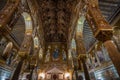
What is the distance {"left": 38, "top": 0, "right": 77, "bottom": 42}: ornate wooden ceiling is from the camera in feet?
32.9

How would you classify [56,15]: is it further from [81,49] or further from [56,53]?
[56,53]

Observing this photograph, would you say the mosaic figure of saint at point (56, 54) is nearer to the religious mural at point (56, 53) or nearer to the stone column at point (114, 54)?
the religious mural at point (56, 53)

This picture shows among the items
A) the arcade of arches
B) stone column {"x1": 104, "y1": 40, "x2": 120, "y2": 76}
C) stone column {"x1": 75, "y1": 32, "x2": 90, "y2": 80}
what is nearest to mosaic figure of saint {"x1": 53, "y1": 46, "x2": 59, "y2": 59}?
the arcade of arches

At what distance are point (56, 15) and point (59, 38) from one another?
4461 millimetres

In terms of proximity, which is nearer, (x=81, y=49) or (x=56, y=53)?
(x=81, y=49)

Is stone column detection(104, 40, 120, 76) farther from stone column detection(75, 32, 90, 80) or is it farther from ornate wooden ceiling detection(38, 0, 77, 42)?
ornate wooden ceiling detection(38, 0, 77, 42)

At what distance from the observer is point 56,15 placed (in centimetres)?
1152

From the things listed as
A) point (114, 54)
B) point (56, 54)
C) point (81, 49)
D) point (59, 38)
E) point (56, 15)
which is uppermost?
point (56, 15)

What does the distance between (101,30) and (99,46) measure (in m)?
7.28

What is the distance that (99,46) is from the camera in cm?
1125

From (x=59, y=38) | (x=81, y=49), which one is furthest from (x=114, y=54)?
(x=59, y=38)

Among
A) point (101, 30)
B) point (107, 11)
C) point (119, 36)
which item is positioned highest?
point (107, 11)

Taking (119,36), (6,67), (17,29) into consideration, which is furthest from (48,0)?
(6,67)

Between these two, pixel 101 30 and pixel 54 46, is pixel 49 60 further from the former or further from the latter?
pixel 101 30
